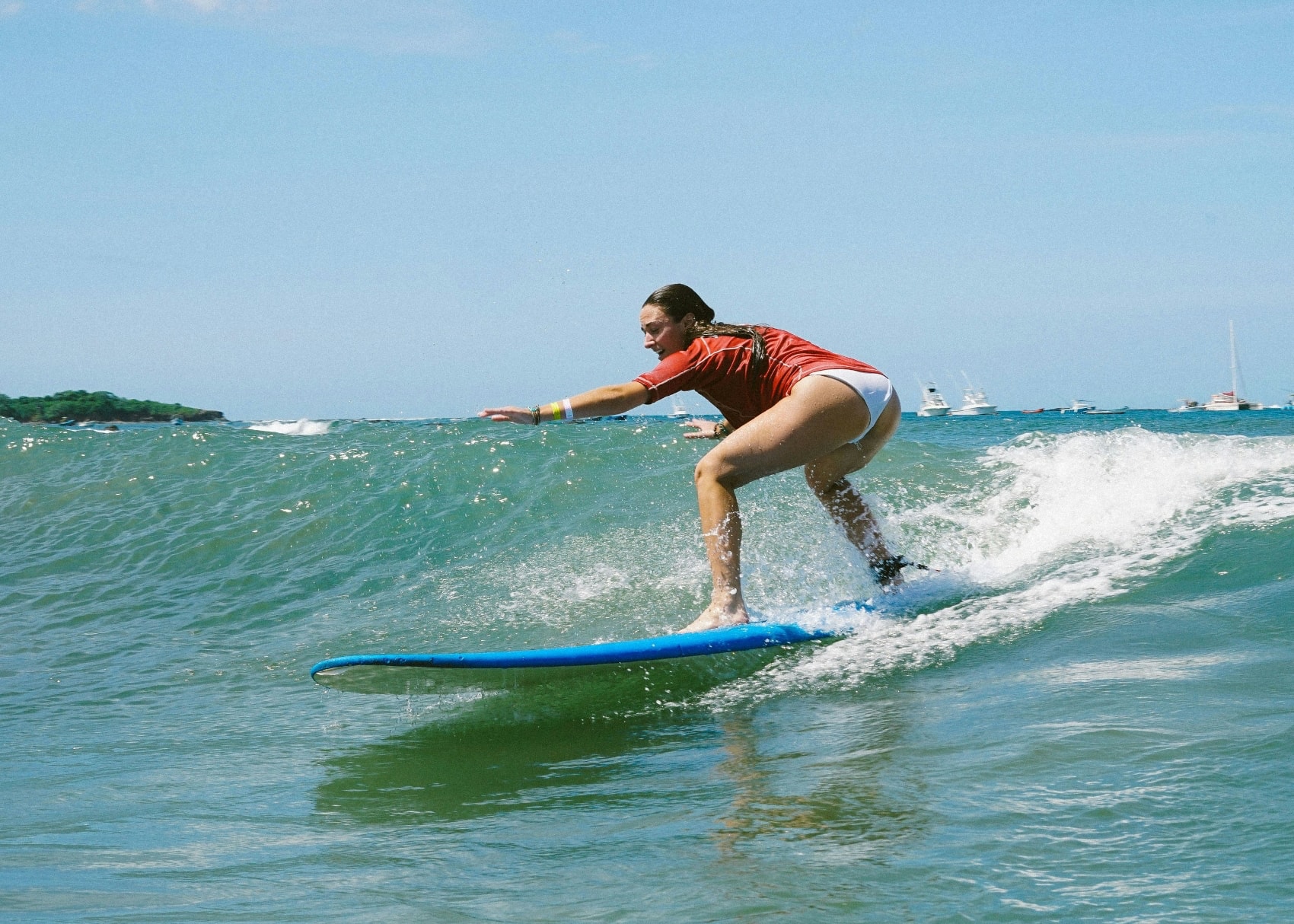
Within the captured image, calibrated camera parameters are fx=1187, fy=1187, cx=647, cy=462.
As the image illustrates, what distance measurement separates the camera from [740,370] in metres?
5.43

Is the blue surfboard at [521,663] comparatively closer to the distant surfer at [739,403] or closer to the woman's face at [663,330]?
the distant surfer at [739,403]

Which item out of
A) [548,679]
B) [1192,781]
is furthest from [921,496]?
[1192,781]

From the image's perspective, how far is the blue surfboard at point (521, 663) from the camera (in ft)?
15.1

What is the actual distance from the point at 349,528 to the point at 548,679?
5572 mm

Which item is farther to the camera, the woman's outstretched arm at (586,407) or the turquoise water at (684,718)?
the woman's outstretched arm at (586,407)

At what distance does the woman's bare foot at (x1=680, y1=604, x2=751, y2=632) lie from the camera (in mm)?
5113

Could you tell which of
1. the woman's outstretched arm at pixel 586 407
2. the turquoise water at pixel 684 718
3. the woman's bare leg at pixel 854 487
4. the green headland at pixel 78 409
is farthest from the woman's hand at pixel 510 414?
the green headland at pixel 78 409

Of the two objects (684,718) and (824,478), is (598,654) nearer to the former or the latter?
(684,718)

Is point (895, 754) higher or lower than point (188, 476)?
lower

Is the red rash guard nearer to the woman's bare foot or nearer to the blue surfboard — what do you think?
the woman's bare foot

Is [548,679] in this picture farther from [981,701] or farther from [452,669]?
[981,701]

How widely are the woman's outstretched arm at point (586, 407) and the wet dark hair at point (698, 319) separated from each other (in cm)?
52

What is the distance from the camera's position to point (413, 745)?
4.55m

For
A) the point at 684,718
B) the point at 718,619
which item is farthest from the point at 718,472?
the point at 684,718
